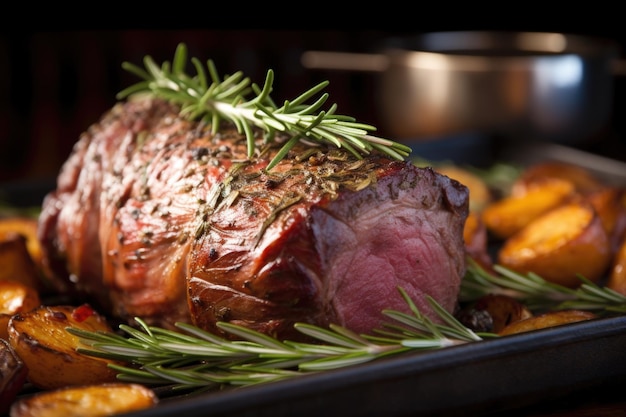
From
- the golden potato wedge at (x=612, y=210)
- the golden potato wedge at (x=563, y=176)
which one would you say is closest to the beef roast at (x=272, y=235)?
the golden potato wedge at (x=612, y=210)

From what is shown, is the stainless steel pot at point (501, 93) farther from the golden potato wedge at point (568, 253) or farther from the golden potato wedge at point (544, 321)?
the golden potato wedge at point (544, 321)

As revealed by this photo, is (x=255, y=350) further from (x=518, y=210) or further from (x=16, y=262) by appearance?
(x=518, y=210)

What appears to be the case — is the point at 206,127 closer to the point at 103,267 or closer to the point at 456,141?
the point at 103,267

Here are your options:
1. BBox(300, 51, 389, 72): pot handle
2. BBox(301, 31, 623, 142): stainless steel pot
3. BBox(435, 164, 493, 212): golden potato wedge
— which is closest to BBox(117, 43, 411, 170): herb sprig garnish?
BBox(435, 164, 493, 212): golden potato wedge

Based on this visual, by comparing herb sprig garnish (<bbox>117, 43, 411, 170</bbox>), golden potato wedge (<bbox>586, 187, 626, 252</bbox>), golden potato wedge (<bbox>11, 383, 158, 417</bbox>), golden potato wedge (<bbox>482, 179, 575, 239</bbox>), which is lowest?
golden potato wedge (<bbox>482, 179, 575, 239</bbox>)

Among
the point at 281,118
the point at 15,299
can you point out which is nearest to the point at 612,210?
the point at 281,118

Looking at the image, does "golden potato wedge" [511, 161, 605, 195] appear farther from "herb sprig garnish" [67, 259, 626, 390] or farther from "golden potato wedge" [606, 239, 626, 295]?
"herb sprig garnish" [67, 259, 626, 390]
